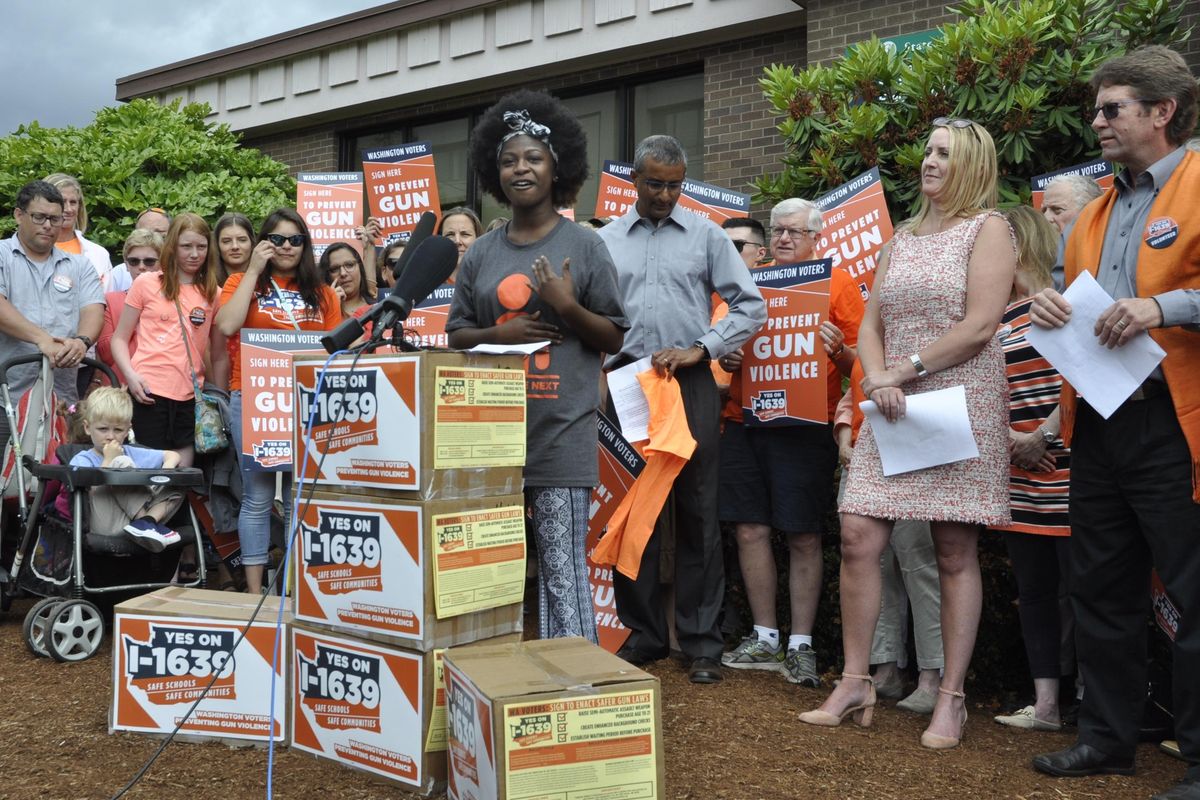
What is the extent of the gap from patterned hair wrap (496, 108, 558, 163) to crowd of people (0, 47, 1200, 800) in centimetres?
1

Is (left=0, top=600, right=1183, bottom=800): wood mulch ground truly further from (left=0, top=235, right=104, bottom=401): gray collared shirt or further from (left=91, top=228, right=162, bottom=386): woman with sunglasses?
(left=91, top=228, right=162, bottom=386): woman with sunglasses

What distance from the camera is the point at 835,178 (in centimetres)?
709

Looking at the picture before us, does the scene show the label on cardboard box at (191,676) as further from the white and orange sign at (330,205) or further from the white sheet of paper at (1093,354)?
the white and orange sign at (330,205)

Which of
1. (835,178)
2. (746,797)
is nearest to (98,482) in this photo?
(746,797)

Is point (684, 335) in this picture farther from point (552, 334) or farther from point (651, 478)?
point (552, 334)

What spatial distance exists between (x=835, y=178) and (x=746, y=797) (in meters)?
4.76

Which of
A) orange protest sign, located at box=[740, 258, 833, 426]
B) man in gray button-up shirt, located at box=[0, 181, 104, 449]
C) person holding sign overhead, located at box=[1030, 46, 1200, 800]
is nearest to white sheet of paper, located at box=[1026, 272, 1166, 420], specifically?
person holding sign overhead, located at box=[1030, 46, 1200, 800]

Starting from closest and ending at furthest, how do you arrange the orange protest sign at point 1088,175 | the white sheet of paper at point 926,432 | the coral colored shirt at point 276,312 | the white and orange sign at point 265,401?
1. the white sheet of paper at point 926,432
2. the white and orange sign at point 265,401
3. the orange protest sign at point 1088,175
4. the coral colored shirt at point 276,312

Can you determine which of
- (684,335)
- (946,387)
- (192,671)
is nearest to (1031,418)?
(946,387)

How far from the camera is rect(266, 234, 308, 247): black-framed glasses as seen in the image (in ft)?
19.5

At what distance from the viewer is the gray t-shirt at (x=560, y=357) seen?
3.80 metres

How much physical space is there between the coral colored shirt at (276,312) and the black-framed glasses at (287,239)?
224mm

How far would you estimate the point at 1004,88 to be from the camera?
6.62 m

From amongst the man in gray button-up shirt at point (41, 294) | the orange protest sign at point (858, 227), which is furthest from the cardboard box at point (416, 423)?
the man in gray button-up shirt at point (41, 294)
